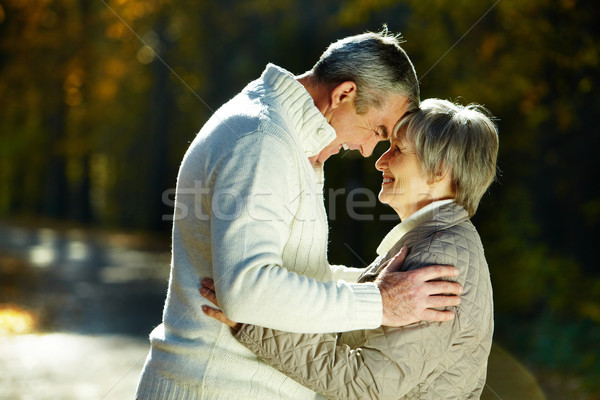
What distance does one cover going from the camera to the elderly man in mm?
2004

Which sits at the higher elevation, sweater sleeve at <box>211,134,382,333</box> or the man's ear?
the man's ear

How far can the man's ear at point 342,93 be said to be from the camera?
2422 millimetres

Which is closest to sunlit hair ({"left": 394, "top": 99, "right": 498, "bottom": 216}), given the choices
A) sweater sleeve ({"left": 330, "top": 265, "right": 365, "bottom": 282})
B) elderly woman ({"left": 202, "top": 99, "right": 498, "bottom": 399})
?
elderly woman ({"left": 202, "top": 99, "right": 498, "bottom": 399})

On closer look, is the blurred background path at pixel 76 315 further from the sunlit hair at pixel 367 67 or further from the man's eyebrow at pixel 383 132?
the sunlit hair at pixel 367 67

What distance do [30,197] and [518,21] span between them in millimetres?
30975

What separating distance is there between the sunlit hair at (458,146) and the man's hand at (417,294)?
42cm

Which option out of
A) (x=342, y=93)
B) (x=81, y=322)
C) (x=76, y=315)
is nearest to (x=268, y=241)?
(x=342, y=93)

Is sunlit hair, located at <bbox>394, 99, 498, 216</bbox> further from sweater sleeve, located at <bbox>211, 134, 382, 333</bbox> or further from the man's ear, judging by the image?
sweater sleeve, located at <bbox>211, 134, 382, 333</bbox>

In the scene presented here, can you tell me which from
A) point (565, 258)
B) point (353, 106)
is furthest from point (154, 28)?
point (353, 106)

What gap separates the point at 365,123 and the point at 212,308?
875 mm

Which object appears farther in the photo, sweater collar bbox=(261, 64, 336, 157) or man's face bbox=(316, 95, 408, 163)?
man's face bbox=(316, 95, 408, 163)

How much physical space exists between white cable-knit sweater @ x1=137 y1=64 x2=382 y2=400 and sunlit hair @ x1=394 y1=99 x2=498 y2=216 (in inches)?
16.7

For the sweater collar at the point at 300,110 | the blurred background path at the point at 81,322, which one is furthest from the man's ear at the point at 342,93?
the blurred background path at the point at 81,322

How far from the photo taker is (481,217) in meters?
8.46
